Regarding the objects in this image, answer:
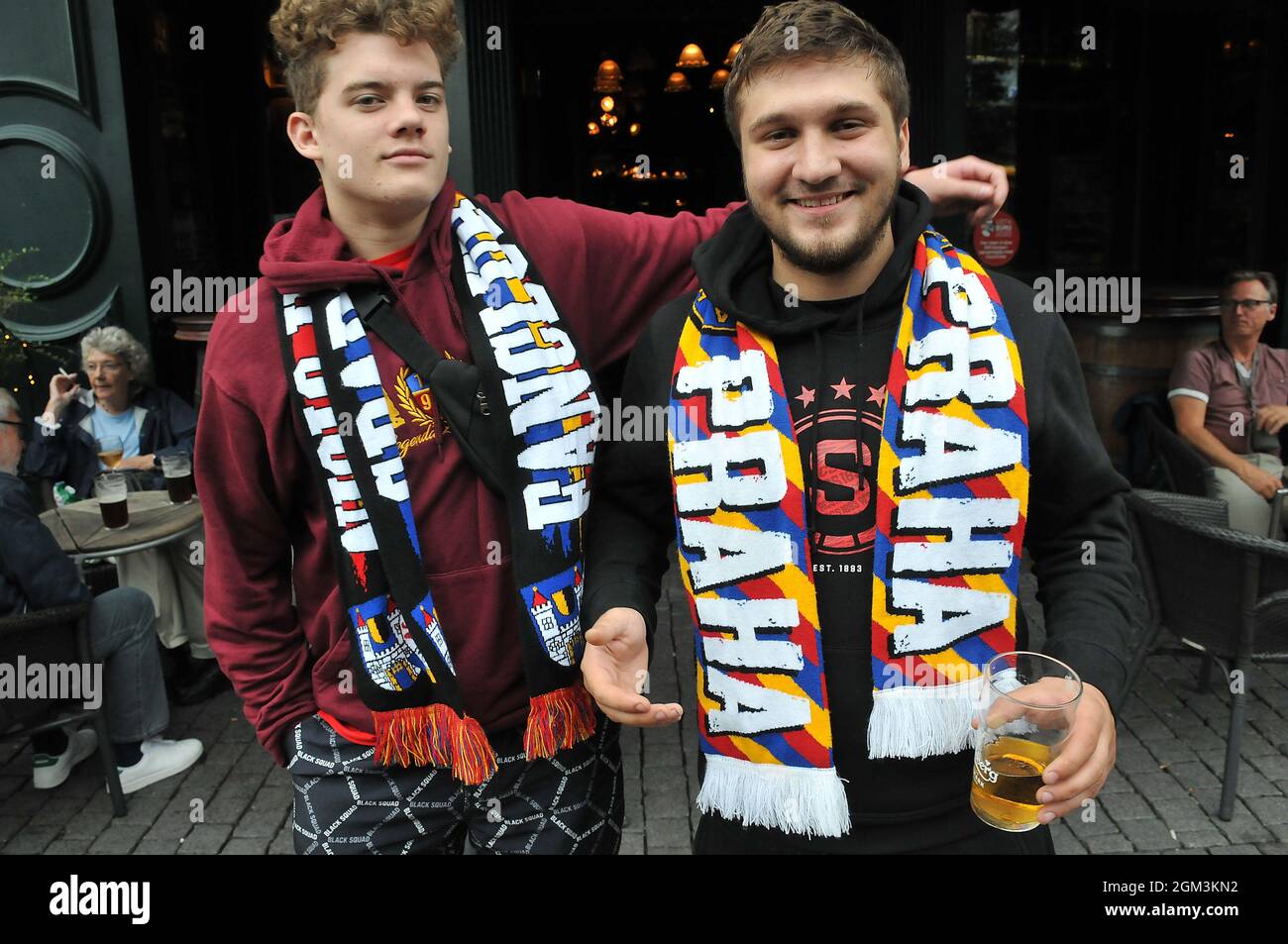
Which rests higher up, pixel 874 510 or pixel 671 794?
pixel 874 510

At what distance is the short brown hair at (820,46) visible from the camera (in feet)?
5.49

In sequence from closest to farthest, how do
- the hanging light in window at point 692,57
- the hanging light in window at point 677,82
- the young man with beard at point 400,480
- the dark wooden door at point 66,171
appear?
1. the young man with beard at point 400,480
2. the dark wooden door at point 66,171
3. the hanging light in window at point 692,57
4. the hanging light in window at point 677,82

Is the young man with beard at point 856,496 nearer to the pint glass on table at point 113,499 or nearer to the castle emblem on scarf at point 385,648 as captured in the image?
the castle emblem on scarf at point 385,648

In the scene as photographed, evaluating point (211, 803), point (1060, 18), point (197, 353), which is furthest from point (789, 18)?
point (1060, 18)

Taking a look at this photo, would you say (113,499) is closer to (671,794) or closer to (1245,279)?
(671,794)

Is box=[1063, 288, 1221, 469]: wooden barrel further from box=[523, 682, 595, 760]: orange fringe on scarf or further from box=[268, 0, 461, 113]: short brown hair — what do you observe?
box=[268, 0, 461, 113]: short brown hair

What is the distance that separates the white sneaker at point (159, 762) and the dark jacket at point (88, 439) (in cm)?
123

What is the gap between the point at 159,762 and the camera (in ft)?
13.3

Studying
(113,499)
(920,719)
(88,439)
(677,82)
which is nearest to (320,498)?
(920,719)

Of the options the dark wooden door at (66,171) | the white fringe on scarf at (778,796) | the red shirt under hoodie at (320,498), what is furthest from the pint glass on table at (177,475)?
the white fringe on scarf at (778,796)

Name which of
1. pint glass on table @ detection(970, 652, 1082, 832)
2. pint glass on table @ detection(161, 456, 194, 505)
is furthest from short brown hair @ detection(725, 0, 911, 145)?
pint glass on table @ detection(161, 456, 194, 505)

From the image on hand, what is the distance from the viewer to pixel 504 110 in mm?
5305

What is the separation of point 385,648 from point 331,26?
1106 millimetres
